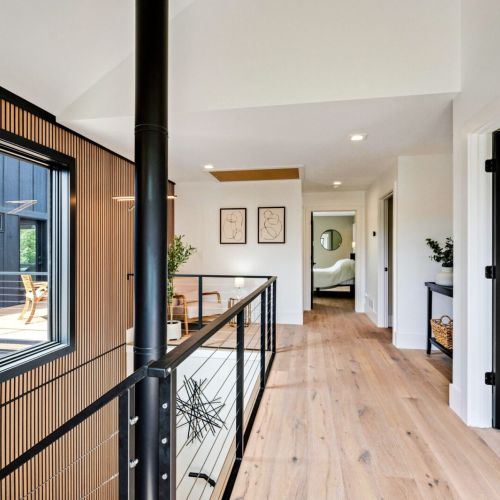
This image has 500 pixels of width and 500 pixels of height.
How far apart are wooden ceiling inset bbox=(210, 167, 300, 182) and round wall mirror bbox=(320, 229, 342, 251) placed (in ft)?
18.3

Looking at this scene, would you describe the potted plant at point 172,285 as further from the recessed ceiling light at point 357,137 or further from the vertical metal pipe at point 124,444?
the vertical metal pipe at point 124,444

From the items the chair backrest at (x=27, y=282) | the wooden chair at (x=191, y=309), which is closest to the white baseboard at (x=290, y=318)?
the wooden chair at (x=191, y=309)

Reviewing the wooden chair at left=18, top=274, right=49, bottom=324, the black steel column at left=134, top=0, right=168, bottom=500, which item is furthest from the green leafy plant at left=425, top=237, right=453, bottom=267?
the wooden chair at left=18, top=274, right=49, bottom=324

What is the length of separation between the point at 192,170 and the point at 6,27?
275cm

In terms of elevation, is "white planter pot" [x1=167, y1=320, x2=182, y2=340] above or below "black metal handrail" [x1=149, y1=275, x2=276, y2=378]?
below

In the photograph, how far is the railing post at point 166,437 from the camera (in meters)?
1.10

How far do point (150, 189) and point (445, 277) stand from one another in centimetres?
308

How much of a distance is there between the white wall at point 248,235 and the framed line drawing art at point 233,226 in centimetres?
7

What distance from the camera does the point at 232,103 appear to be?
8.60 feet

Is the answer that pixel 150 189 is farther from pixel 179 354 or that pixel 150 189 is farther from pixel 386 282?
pixel 386 282

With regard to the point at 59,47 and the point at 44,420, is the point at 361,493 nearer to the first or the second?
the point at 44,420

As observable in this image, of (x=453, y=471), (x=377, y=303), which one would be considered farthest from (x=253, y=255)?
(x=453, y=471)

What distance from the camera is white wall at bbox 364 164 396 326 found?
4.71m

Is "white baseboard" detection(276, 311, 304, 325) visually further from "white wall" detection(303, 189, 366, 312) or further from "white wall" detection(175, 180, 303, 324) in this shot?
"white wall" detection(303, 189, 366, 312)
